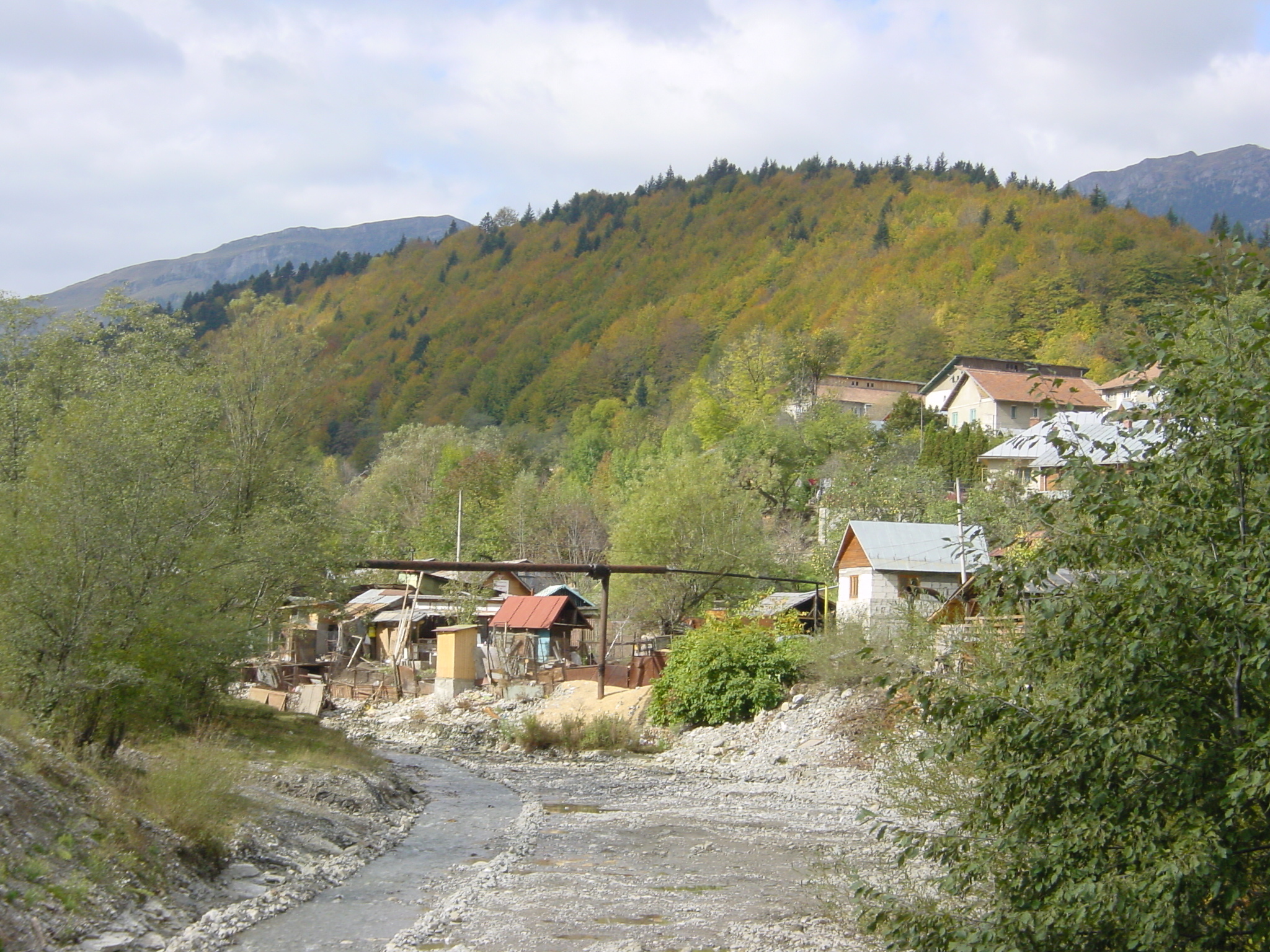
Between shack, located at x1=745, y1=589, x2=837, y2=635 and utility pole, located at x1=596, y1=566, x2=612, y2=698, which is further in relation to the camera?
shack, located at x1=745, y1=589, x2=837, y2=635

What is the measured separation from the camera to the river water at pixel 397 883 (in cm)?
1332

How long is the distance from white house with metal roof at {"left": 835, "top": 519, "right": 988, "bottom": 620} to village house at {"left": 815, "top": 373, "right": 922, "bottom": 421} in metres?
54.7

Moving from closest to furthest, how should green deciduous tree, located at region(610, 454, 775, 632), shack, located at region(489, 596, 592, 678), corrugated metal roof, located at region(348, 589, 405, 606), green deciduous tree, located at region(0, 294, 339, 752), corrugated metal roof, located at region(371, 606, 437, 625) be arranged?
green deciduous tree, located at region(0, 294, 339, 752) → green deciduous tree, located at region(610, 454, 775, 632) → shack, located at region(489, 596, 592, 678) → corrugated metal roof, located at region(371, 606, 437, 625) → corrugated metal roof, located at region(348, 589, 405, 606)

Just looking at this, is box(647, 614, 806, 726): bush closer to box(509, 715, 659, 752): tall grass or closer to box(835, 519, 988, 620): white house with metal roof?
box(509, 715, 659, 752): tall grass

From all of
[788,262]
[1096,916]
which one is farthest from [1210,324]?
[788,262]

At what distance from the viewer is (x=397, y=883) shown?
17.0 m

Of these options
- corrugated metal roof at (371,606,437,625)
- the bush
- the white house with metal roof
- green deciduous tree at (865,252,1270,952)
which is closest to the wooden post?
the bush

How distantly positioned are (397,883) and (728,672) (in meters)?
21.2

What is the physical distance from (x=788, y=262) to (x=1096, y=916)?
161 metres

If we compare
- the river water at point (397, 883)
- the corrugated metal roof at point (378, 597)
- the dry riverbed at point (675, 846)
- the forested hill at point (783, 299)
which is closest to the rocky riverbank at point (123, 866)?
the river water at point (397, 883)

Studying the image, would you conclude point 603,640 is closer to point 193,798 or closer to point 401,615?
point 401,615

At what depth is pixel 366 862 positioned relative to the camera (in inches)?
723

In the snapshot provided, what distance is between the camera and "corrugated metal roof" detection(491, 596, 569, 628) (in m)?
53.2

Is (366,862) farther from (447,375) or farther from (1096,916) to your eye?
(447,375)
